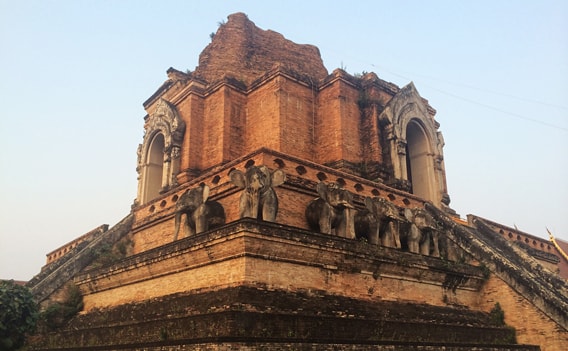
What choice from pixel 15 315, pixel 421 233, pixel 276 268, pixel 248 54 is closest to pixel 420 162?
pixel 421 233

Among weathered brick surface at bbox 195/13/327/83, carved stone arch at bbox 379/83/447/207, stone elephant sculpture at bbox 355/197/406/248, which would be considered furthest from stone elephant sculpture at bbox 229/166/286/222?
weathered brick surface at bbox 195/13/327/83

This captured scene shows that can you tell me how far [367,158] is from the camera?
16.1 metres

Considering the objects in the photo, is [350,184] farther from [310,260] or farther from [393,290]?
[310,260]

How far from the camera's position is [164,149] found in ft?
56.8

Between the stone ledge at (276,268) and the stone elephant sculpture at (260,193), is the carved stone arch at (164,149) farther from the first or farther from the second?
the stone elephant sculpture at (260,193)

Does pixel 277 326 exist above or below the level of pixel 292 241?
below

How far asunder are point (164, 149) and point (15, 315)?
308 inches

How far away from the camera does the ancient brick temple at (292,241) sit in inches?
333

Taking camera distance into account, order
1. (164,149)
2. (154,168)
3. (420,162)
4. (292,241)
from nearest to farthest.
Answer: (292,241), (164,149), (420,162), (154,168)

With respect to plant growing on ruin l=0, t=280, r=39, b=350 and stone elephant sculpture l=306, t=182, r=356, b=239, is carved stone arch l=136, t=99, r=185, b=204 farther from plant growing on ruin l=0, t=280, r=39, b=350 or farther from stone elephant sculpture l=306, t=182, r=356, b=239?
stone elephant sculpture l=306, t=182, r=356, b=239

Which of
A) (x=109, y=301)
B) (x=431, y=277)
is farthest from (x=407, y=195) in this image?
(x=109, y=301)

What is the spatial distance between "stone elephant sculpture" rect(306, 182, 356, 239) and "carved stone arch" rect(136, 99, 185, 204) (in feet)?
21.1

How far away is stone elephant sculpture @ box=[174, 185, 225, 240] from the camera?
11453 millimetres

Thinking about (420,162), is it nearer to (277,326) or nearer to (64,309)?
(277,326)
